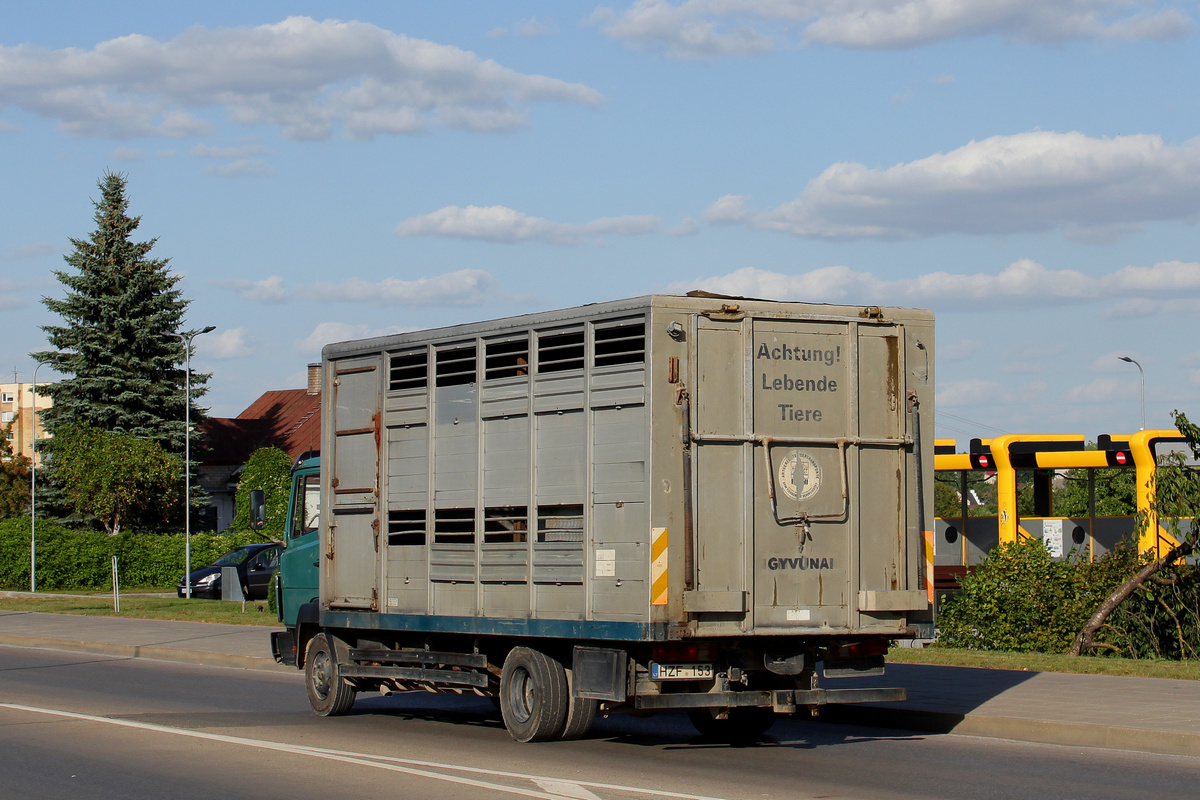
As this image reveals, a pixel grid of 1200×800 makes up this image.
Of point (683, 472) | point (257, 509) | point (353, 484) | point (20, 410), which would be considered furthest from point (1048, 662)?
point (20, 410)

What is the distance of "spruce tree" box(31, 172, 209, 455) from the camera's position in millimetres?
57344

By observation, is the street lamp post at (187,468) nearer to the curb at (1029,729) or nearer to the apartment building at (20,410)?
the curb at (1029,729)

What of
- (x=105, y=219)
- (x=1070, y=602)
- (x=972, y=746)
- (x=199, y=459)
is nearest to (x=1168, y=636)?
(x=1070, y=602)

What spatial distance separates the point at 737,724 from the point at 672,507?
2.79 metres

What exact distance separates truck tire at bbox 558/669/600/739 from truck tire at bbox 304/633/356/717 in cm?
336

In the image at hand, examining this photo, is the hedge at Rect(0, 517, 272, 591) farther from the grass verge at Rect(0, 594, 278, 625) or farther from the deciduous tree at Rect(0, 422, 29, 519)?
the deciduous tree at Rect(0, 422, 29, 519)

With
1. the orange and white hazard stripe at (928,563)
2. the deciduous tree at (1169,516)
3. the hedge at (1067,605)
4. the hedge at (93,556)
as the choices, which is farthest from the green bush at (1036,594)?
the hedge at (93,556)

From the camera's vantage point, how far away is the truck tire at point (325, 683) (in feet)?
47.0

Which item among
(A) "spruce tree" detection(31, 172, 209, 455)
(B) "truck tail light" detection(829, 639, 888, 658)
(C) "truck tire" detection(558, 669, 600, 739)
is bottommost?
(C) "truck tire" detection(558, 669, 600, 739)

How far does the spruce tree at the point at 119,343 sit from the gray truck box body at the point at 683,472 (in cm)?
4661

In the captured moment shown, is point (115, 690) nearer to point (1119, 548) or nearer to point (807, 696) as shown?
point (807, 696)

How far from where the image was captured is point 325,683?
1455 centimetres

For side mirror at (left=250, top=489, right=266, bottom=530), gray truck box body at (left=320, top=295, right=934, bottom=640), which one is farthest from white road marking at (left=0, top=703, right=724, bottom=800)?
side mirror at (left=250, top=489, right=266, bottom=530)

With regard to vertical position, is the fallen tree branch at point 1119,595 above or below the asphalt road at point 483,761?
above
